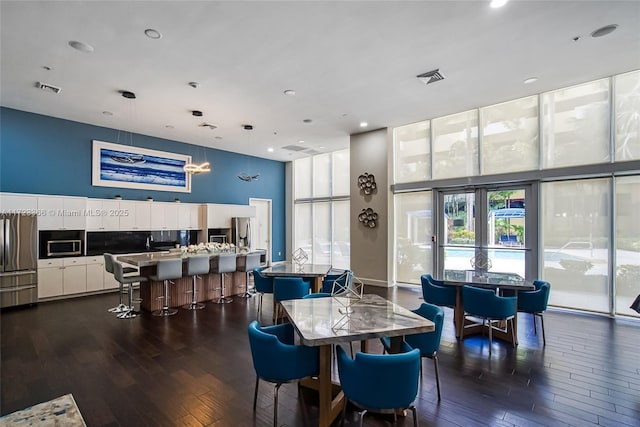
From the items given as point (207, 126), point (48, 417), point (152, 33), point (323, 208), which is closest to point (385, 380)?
point (48, 417)

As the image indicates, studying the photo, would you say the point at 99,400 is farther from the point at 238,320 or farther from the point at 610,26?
the point at 610,26

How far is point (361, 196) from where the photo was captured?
8.07m

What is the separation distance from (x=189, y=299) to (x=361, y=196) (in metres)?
4.64

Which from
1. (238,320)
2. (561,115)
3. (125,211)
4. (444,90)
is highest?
(444,90)

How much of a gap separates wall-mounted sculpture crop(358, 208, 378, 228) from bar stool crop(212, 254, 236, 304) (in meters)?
3.39

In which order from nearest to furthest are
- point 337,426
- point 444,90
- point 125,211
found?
point 337,426, point 444,90, point 125,211

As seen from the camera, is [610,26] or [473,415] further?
[610,26]

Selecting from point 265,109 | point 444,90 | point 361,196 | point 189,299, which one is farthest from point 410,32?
point 189,299

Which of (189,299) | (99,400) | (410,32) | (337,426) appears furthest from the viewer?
(189,299)

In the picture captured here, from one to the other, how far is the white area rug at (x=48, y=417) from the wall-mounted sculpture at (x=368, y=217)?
22.9 feet

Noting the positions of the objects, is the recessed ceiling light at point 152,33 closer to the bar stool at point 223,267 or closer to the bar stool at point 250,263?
the bar stool at point 223,267

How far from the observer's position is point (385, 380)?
1.97 meters

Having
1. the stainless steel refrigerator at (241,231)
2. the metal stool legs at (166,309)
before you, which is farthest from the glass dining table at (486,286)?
the stainless steel refrigerator at (241,231)

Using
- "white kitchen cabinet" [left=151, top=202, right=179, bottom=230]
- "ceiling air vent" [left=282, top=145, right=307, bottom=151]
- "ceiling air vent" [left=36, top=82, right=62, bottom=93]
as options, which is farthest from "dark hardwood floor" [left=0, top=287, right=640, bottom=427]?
"ceiling air vent" [left=282, top=145, right=307, bottom=151]
